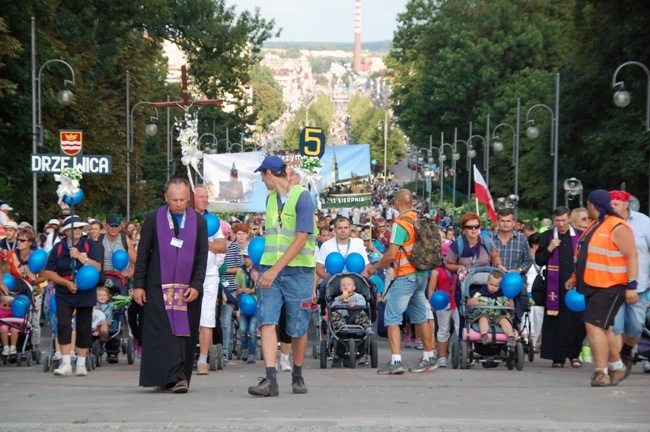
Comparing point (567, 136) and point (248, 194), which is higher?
point (567, 136)

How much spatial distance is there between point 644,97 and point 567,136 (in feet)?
31.4

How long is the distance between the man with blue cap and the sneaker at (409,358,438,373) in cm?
373

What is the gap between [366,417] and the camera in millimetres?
9570

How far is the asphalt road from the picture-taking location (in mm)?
9133

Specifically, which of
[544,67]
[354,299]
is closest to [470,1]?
[544,67]

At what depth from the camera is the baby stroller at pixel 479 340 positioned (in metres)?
15.3

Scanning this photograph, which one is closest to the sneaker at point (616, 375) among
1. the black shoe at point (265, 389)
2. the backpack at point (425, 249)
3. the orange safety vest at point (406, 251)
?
the backpack at point (425, 249)

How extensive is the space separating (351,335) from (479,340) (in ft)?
5.66

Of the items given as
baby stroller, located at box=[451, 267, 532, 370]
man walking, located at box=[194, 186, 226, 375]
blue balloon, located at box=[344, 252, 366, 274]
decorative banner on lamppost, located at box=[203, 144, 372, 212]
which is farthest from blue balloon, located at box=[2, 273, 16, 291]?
decorative banner on lamppost, located at box=[203, 144, 372, 212]

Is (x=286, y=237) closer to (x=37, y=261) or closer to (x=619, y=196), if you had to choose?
(x=619, y=196)

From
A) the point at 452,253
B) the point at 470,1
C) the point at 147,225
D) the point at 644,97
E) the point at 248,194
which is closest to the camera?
the point at 147,225

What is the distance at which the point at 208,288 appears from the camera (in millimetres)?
14219

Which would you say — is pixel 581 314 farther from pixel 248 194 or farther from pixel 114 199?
pixel 114 199

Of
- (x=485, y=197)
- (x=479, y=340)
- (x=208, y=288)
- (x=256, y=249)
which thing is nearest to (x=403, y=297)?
(x=479, y=340)
